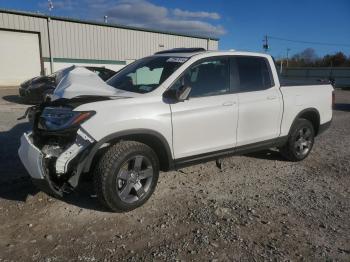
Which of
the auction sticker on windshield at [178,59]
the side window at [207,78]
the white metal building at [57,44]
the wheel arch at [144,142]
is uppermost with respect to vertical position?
the white metal building at [57,44]

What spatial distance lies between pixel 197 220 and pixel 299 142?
Answer: 3115 millimetres

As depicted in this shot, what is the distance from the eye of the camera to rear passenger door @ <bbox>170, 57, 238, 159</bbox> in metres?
4.58

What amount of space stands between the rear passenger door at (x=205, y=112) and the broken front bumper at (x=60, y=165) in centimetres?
117

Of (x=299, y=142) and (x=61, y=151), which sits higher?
(x=61, y=151)

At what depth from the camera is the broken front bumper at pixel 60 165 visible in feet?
12.6

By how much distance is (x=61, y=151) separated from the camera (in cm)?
396

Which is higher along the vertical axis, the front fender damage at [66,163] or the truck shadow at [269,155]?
the front fender damage at [66,163]

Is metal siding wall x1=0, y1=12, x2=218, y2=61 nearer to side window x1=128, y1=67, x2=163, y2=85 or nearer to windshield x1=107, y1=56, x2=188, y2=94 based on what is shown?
windshield x1=107, y1=56, x2=188, y2=94

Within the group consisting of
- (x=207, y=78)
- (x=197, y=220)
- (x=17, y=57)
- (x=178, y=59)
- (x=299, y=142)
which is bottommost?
(x=197, y=220)

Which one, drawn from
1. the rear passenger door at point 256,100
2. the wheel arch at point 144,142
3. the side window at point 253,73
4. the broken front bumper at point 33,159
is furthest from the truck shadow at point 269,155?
the broken front bumper at point 33,159

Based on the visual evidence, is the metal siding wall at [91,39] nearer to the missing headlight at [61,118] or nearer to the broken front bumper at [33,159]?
the missing headlight at [61,118]

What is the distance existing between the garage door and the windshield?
20340 mm

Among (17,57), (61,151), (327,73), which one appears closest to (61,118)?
(61,151)

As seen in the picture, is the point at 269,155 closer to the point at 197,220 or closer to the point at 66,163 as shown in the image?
the point at 197,220
